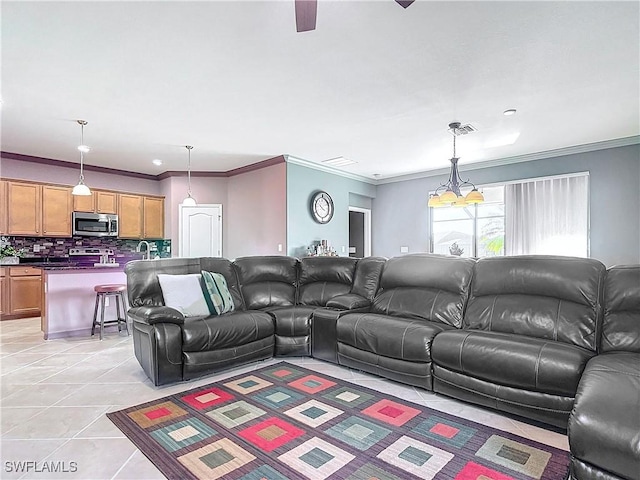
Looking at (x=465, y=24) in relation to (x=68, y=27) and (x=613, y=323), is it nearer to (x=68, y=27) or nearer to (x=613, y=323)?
(x=613, y=323)

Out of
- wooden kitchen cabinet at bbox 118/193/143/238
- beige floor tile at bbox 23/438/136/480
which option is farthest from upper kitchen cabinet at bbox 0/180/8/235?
beige floor tile at bbox 23/438/136/480

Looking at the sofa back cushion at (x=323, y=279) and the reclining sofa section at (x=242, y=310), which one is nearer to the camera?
the reclining sofa section at (x=242, y=310)

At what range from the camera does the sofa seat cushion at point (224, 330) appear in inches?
120

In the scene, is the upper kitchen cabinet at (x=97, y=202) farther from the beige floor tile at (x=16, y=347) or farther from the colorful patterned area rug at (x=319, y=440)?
the colorful patterned area rug at (x=319, y=440)

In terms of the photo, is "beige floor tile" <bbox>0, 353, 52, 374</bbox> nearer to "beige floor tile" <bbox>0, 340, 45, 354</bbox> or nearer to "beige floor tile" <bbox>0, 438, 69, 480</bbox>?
"beige floor tile" <bbox>0, 340, 45, 354</bbox>

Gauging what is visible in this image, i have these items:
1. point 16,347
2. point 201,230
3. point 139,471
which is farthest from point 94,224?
point 139,471

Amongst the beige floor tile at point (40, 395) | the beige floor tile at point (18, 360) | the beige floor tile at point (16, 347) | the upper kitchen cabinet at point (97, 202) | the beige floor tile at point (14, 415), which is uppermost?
the upper kitchen cabinet at point (97, 202)

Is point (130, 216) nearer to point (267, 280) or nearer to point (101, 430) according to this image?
point (267, 280)

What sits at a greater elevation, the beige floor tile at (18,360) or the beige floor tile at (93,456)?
the beige floor tile at (93,456)

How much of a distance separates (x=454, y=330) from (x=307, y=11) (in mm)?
2473

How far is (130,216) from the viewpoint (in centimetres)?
714

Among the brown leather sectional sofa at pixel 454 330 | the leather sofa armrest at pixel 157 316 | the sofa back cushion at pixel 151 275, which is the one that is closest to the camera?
the brown leather sectional sofa at pixel 454 330

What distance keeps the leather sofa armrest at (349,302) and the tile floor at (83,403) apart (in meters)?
0.59

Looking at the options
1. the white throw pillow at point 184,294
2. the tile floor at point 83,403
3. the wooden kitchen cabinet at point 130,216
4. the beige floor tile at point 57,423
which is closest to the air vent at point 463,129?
the tile floor at point 83,403
